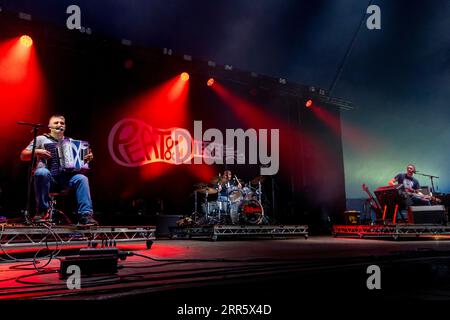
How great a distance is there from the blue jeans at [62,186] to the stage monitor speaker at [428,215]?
6.35m

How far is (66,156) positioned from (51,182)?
40cm

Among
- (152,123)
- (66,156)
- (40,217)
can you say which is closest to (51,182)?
(66,156)

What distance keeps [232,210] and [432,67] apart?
27.1 ft

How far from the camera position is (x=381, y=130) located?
1078 cm


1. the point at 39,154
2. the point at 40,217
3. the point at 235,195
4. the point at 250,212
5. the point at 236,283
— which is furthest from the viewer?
the point at 250,212

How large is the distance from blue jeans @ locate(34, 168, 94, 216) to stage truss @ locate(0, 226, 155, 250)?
334 millimetres

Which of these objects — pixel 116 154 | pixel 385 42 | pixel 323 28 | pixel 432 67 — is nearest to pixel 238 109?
Answer: pixel 323 28

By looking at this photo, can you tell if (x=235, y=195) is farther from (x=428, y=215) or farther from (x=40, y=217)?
(x=40, y=217)

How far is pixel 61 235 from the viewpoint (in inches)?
135

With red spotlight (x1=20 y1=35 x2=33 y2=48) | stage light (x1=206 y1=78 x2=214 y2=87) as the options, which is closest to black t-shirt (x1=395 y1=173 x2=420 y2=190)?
stage light (x1=206 y1=78 x2=214 y2=87)

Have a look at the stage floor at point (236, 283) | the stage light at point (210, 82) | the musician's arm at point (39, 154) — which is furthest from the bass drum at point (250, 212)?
the stage floor at point (236, 283)
